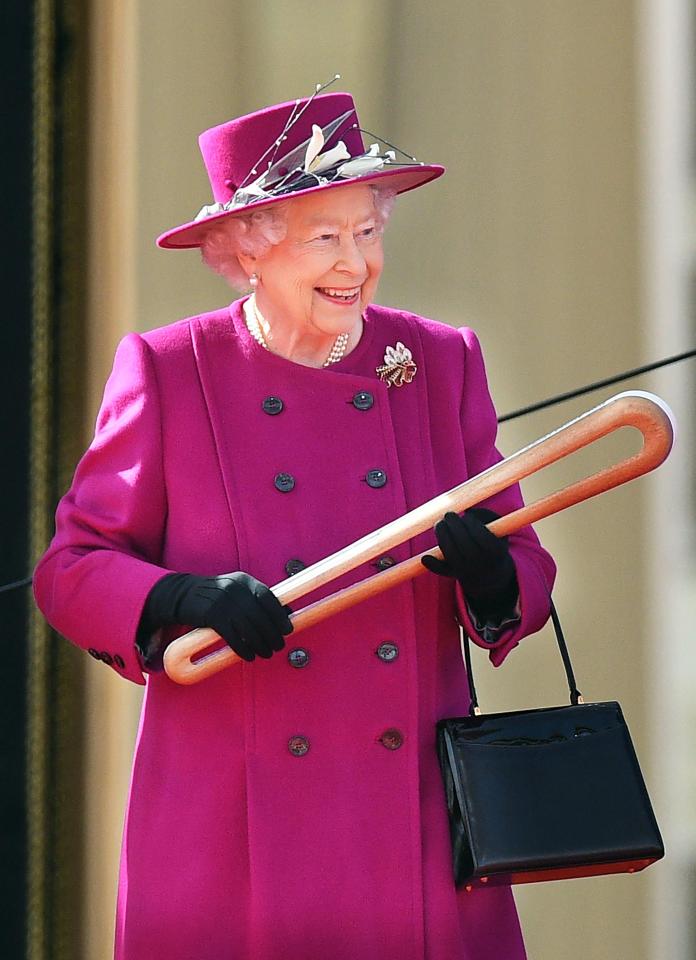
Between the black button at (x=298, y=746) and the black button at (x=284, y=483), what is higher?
the black button at (x=284, y=483)

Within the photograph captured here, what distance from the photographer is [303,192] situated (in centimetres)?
294

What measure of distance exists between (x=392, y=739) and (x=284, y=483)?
41 centimetres

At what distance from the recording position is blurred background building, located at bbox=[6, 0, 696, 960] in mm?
4379

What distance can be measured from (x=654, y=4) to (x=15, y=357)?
1595 mm

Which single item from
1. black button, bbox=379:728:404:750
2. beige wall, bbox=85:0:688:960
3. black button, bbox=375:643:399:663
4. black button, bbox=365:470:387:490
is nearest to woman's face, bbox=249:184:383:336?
black button, bbox=365:470:387:490

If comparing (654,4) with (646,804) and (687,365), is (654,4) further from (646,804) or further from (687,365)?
(646,804)

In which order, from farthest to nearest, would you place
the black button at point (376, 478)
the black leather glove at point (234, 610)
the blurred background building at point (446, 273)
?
the blurred background building at point (446, 273) < the black button at point (376, 478) < the black leather glove at point (234, 610)

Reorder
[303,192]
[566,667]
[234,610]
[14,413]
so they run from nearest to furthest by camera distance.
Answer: [234,610] → [303,192] → [566,667] → [14,413]

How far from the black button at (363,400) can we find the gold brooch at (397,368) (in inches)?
1.8

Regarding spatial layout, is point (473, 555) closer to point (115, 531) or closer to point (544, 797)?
point (544, 797)

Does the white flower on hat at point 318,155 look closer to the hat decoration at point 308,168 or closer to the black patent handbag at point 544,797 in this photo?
the hat decoration at point 308,168

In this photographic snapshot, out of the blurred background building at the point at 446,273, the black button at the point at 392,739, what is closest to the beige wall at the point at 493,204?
the blurred background building at the point at 446,273

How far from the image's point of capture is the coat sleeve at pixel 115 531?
2.93m

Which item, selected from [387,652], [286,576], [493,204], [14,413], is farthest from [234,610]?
[493,204]
